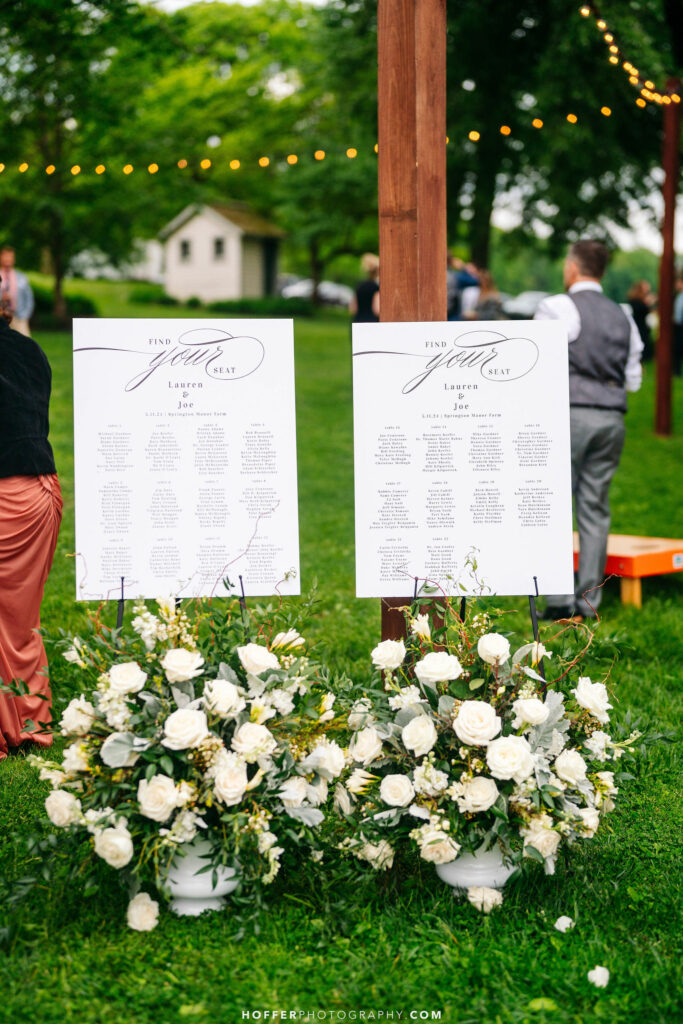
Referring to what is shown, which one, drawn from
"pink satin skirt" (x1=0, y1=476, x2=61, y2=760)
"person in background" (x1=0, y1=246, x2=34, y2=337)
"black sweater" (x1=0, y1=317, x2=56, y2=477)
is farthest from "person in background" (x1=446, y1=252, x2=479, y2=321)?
"pink satin skirt" (x1=0, y1=476, x2=61, y2=760)

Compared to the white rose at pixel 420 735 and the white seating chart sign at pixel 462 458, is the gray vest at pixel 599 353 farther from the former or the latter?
the white rose at pixel 420 735

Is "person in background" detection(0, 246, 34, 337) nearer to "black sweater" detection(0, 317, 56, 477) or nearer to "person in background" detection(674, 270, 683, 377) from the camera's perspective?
"black sweater" detection(0, 317, 56, 477)

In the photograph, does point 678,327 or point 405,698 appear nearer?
point 405,698

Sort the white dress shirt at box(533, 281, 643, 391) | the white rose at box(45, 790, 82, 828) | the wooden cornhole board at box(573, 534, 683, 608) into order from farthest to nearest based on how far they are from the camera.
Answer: the wooden cornhole board at box(573, 534, 683, 608), the white dress shirt at box(533, 281, 643, 391), the white rose at box(45, 790, 82, 828)

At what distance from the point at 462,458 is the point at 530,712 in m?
0.96

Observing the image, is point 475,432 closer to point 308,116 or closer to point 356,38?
point 356,38

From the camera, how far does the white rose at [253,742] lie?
283 centimetres

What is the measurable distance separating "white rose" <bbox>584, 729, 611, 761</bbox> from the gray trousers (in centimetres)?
264

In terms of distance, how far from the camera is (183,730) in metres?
2.75

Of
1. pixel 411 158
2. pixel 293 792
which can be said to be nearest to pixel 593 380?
pixel 411 158

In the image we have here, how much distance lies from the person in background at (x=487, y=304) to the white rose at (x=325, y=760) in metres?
8.92

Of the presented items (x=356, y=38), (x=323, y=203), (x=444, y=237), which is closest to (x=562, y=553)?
(x=444, y=237)

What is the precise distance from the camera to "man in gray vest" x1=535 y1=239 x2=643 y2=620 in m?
5.49

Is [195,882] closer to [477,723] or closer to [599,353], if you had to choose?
[477,723]
